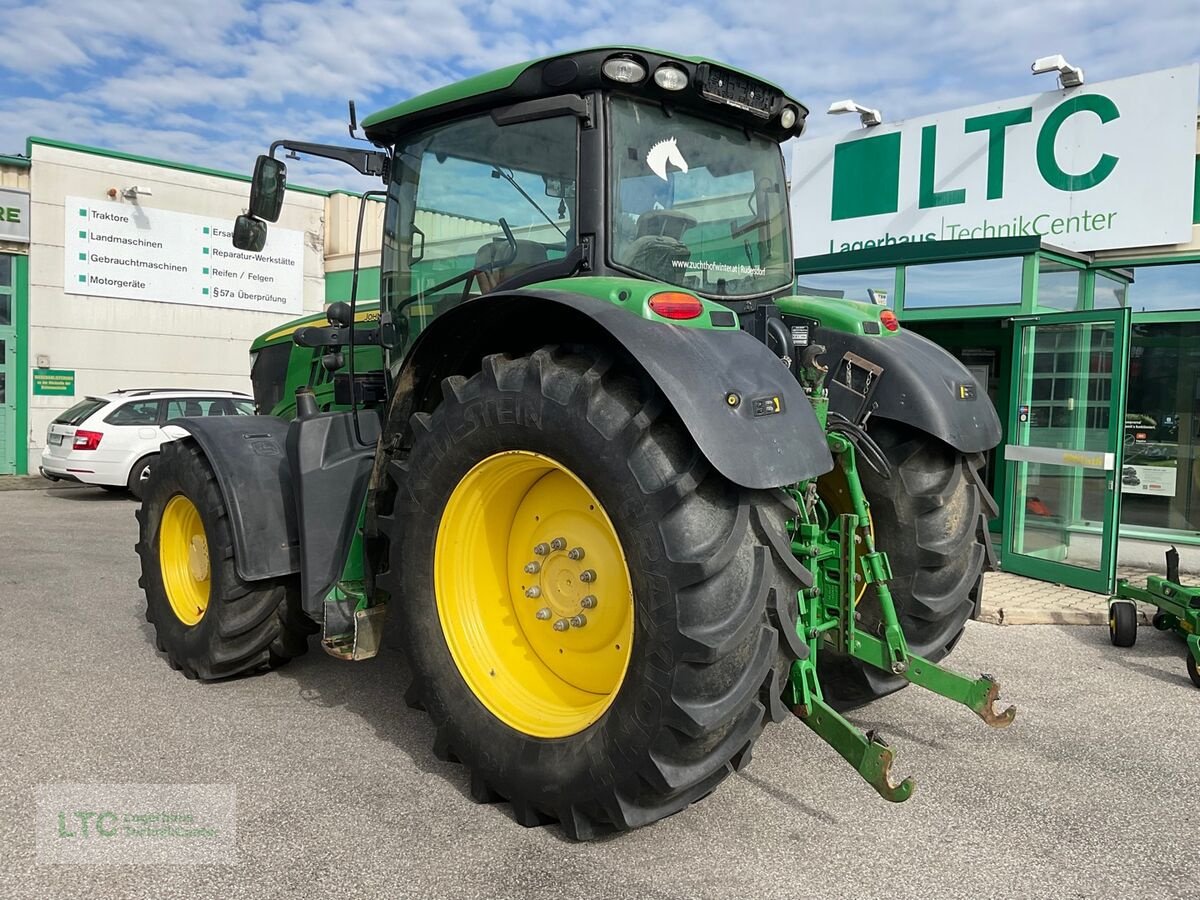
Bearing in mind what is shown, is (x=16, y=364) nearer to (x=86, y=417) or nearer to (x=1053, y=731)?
(x=86, y=417)

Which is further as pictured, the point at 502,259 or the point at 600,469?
the point at 502,259

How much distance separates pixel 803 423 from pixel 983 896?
146cm

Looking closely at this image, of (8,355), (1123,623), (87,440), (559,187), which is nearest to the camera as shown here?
(559,187)

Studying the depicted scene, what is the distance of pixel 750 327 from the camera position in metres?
3.88

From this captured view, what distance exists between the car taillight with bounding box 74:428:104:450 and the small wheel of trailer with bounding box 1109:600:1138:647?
12.1 meters

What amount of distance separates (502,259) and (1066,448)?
555cm

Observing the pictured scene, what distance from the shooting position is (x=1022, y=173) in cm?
899

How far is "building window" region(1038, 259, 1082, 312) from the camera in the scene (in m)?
8.09

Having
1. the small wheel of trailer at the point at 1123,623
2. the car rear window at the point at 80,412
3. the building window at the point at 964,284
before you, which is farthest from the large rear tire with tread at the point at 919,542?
the car rear window at the point at 80,412

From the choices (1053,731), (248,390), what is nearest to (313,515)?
(1053,731)

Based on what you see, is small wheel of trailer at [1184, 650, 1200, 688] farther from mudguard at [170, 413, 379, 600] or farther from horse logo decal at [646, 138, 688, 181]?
mudguard at [170, 413, 379, 600]

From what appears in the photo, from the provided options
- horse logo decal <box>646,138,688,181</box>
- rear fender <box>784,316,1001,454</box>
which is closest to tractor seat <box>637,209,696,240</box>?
horse logo decal <box>646,138,688,181</box>

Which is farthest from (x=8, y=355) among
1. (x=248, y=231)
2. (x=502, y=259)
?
(x=502, y=259)

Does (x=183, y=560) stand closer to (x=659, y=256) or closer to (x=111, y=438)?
(x=659, y=256)
